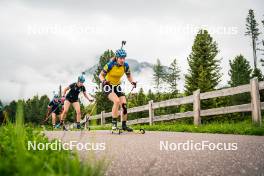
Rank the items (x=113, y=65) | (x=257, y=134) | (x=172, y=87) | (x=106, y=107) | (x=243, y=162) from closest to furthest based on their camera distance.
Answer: (x=243, y=162), (x=257, y=134), (x=113, y=65), (x=106, y=107), (x=172, y=87)

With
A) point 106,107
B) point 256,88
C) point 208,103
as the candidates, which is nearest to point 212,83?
point 208,103

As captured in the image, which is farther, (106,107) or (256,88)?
(106,107)

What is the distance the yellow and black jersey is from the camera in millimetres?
9273

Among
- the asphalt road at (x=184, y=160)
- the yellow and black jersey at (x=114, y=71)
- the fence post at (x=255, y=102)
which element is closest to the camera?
the asphalt road at (x=184, y=160)

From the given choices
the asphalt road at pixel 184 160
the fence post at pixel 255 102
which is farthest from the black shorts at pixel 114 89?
the asphalt road at pixel 184 160

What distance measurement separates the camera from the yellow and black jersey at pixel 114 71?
9.27 meters

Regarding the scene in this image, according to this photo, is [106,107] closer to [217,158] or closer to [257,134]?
[257,134]

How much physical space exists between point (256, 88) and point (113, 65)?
4.05m

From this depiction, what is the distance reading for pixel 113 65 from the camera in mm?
9273

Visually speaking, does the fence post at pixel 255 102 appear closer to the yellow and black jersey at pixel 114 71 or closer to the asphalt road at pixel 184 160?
the yellow and black jersey at pixel 114 71

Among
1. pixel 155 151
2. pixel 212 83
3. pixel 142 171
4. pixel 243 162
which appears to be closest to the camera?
pixel 142 171

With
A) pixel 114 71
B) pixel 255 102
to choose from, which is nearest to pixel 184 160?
pixel 114 71

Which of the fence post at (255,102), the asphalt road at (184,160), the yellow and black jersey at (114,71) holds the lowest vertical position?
the asphalt road at (184,160)

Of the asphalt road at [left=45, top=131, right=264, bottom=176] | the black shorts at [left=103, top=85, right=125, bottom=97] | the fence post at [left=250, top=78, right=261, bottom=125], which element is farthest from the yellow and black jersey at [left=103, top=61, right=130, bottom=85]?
the asphalt road at [left=45, top=131, right=264, bottom=176]
